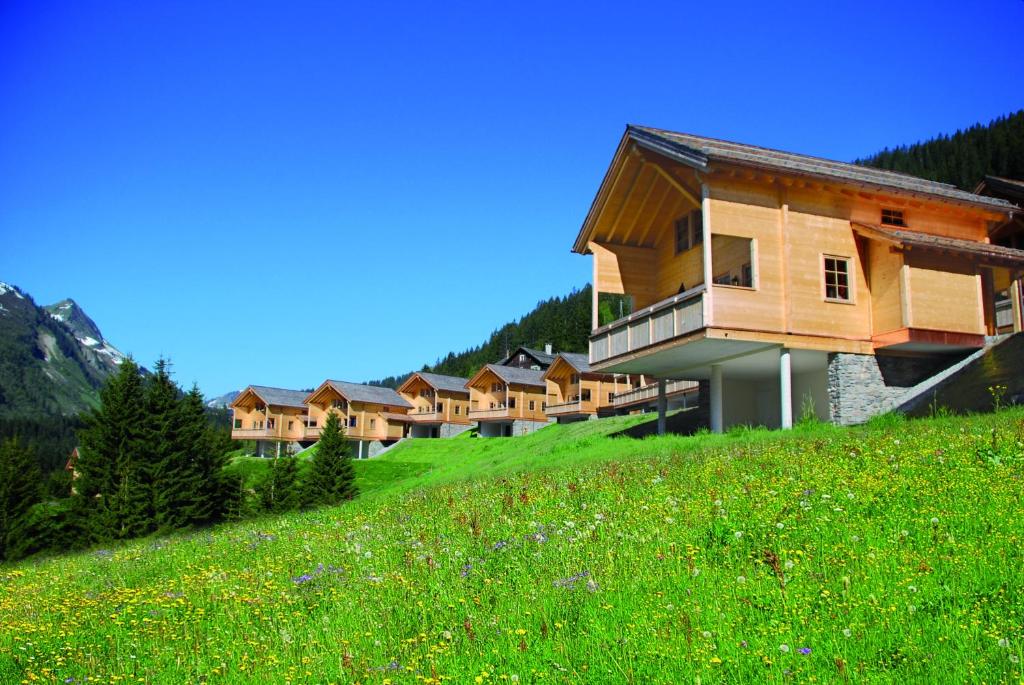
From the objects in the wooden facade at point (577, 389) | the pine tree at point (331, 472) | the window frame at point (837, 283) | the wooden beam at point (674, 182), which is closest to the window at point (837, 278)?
the window frame at point (837, 283)

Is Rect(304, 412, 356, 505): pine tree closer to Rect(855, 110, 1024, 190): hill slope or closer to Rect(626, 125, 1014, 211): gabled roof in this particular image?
Rect(626, 125, 1014, 211): gabled roof

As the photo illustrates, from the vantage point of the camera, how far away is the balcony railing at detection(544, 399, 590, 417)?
227 ft

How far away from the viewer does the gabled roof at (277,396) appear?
9394 cm

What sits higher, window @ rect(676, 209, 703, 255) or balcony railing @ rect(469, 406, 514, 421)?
window @ rect(676, 209, 703, 255)

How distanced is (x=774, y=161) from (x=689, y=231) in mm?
4738

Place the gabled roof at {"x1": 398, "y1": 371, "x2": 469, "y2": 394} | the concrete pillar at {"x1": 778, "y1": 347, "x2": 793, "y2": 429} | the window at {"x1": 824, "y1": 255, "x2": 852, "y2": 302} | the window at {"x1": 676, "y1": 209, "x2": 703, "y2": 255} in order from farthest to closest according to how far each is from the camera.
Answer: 1. the gabled roof at {"x1": 398, "y1": 371, "x2": 469, "y2": 394}
2. the window at {"x1": 676, "y1": 209, "x2": 703, "y2": 255}
3. the window at {"x1": 824, "y1": 255, "x2": 852, "y2": 302}
4. the concrete pillar at {"x1": 778, "y1": 347, "x2": 793, "y2": 429}

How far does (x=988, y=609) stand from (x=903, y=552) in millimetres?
1460

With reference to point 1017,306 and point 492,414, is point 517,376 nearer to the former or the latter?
point 492,414

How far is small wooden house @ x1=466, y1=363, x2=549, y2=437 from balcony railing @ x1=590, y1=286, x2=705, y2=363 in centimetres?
4913

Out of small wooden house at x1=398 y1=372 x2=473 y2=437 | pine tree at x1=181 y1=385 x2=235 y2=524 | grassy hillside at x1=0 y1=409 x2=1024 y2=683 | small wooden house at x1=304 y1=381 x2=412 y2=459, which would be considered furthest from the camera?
small wooden house at x1=398 y1=372 x2=473 y2=437

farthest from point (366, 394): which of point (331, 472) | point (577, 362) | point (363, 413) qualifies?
point (331, 472)

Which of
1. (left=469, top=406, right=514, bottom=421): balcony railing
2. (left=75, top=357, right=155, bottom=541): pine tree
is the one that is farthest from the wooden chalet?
(left=469, top=406, right=514, bottom=421): balcony railing

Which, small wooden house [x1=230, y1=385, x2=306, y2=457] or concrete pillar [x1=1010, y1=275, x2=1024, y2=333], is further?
small wooden house [x1=230, y1=385, x2=306, y2=457]

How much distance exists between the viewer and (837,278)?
24031 mm
